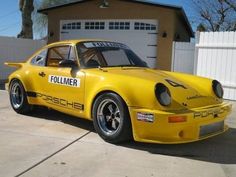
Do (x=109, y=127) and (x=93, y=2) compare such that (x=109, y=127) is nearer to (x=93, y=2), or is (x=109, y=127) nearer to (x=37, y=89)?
(x=37, y=89)

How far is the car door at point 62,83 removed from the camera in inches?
249

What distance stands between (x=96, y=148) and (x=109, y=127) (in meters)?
0.51

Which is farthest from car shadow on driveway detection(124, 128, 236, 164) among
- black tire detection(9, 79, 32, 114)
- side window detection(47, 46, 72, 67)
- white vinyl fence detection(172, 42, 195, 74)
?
white vinyl fence detection(172, 42, 195, 74)

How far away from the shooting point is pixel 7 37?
15016mm

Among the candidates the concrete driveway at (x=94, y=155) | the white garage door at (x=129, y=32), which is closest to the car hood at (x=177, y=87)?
the concrete driveway at (x=94, y=155)

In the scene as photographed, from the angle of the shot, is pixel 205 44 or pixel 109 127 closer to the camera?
pixel 109 127

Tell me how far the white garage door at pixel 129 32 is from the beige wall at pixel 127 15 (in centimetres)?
20

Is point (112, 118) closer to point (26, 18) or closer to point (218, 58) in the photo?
point (218, 58)

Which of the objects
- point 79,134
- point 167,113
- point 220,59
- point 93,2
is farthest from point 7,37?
point 167,113

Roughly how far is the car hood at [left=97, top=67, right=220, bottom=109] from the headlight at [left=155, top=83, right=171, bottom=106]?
8 cm

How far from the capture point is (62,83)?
21.6ft

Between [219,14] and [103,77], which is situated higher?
[219,14]

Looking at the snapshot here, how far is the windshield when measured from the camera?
21.4 feet

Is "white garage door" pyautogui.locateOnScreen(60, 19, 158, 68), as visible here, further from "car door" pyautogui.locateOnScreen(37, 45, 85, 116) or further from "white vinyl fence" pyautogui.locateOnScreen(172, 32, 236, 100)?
"car door" pyautogui.locateOnScreen(37, 45, 85, 116)
